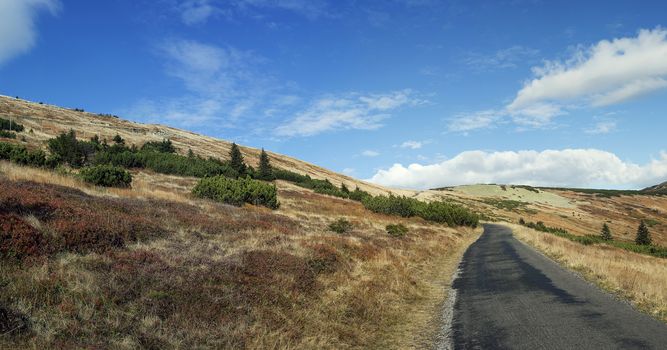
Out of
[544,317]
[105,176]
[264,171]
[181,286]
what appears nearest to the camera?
[181,286]

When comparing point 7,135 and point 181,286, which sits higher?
point 7,135

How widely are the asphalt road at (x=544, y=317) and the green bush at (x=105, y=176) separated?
2200cm

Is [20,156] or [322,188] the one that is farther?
[322,188]

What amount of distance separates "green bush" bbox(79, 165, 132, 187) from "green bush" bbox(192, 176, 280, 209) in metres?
5.63

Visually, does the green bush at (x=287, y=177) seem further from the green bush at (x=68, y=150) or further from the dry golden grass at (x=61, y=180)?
the dry golden grass at (x=61, y=180)

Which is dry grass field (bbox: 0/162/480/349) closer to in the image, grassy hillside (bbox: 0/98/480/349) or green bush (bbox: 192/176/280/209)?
grassy hillside (bbox: 0/98/480/349)

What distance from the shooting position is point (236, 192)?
3206 centimetres

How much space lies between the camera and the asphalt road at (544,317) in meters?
8.42

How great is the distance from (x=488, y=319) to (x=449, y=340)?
6.18 feet

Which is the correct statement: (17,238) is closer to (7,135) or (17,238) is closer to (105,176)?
(105,176)

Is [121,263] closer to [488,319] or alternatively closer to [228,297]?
[228,297]

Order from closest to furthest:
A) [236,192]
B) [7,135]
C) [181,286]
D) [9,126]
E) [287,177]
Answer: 1. [181,286]
2. [236,192]
3. [7,135]
4. [9,126]
5. [287,177]

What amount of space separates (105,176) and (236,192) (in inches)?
370

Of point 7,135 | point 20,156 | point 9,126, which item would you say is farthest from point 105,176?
point 9,126
